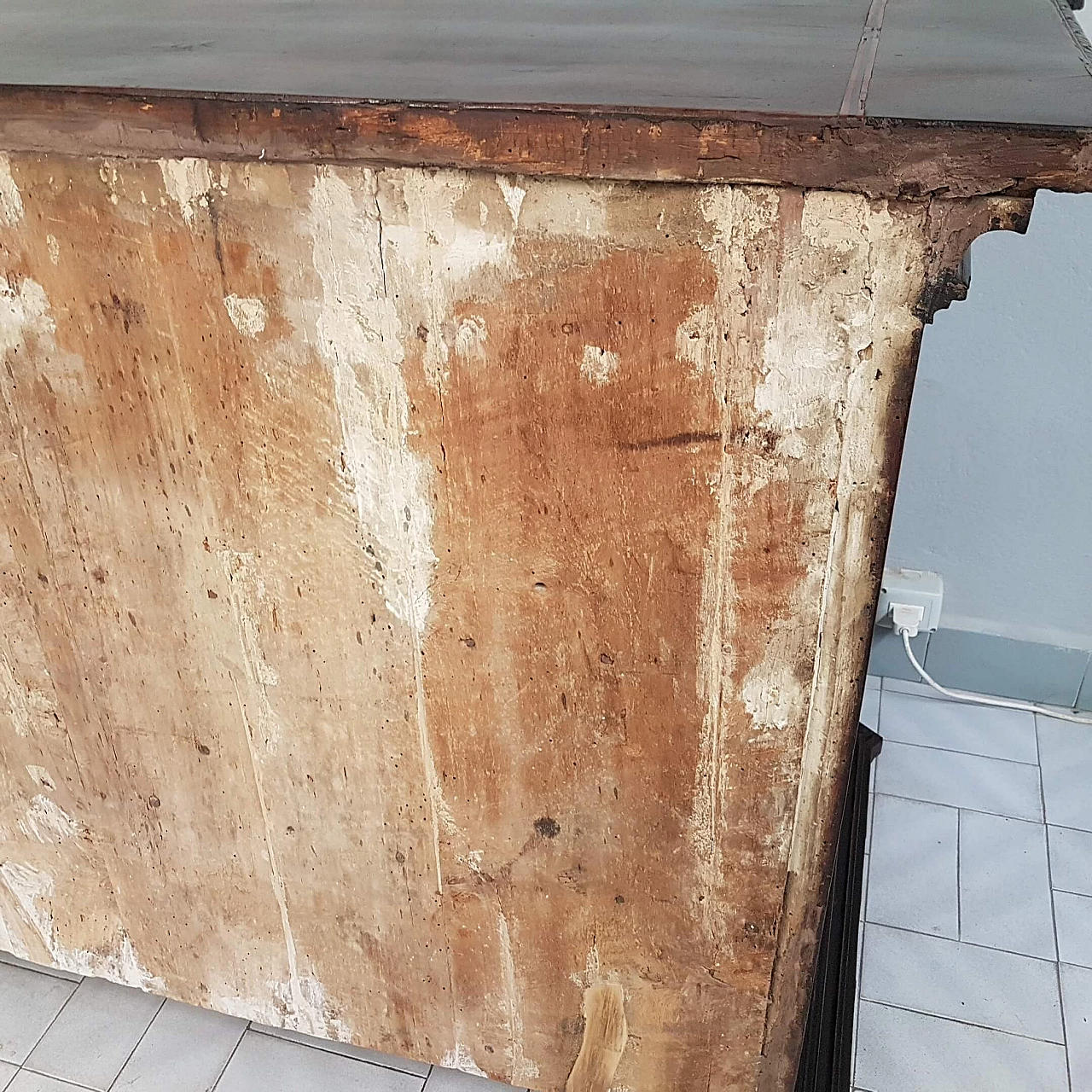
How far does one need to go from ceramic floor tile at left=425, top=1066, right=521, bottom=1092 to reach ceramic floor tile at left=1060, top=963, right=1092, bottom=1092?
0.71 metres

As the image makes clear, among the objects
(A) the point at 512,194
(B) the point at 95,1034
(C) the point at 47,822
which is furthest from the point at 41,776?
(A) the point at 512,194

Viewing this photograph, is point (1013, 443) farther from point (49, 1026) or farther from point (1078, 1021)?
point (49, 1026)

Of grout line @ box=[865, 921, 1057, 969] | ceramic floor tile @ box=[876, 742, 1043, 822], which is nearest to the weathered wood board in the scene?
grout line @ box=[865, 921, 1057, 969]

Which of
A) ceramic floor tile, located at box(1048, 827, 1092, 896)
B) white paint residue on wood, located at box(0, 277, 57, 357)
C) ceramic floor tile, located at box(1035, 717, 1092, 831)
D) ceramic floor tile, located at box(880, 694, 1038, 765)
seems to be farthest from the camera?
ceramic floor tile, located at box(880, 694, 1038, 765)

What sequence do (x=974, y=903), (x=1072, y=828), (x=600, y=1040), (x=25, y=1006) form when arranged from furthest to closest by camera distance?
(x=1072, y=828), (x=974, y=903), (x=25, y=1006), (x=600, y=1040)

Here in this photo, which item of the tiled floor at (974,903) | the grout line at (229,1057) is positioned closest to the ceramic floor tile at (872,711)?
the tiled floor at (974,903)

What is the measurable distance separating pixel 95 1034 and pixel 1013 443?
1.57 metres

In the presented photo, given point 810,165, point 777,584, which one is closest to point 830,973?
point 777,584

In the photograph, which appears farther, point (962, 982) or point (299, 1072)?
point (962, 982)

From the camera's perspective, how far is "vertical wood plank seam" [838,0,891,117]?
682 millimetres

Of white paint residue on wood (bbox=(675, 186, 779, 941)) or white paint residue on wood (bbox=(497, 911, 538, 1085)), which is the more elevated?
white paint residue on wood (bbox=(675, 186, 779, 941))

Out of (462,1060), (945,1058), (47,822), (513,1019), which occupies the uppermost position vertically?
(47,822)

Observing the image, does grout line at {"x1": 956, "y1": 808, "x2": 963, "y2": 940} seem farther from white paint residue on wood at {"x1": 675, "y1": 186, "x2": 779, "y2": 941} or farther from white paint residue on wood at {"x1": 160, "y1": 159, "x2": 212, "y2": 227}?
white paint residue on wood at {"x1": 160, "y1": 159, "x2": 212, "y2": 227}

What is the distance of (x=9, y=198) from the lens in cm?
83
